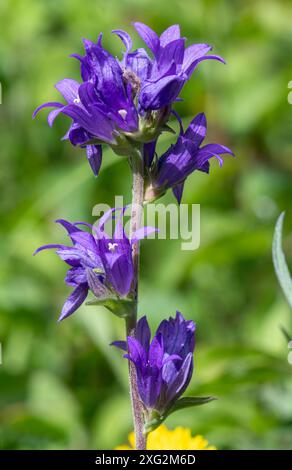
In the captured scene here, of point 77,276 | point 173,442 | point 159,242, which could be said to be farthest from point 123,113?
point 159,242

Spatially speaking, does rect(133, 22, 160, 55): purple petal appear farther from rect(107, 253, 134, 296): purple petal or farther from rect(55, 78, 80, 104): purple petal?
rect(107, 253, 134, 296): purple petal

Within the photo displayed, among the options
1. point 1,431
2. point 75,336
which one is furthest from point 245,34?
point 1,431

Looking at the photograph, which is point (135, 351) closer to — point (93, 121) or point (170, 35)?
point (93, 121)

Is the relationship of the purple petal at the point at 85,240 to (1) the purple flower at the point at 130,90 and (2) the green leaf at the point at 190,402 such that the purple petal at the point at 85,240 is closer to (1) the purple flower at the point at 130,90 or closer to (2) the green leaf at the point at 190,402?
(1) the purple flower at the point at 130,90

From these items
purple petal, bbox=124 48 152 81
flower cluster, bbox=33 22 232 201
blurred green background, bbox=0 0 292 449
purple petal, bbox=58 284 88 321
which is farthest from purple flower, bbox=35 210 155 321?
blurred green background, bbox=0 0 292 449

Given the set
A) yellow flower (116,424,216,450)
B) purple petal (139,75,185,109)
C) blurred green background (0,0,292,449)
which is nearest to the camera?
purple petal (139,75,185,109)

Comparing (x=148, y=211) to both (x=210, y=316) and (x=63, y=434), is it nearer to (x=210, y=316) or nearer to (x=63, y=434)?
(x=210, y=316)
